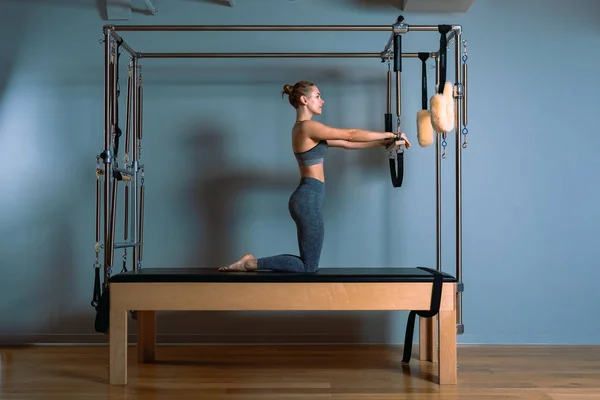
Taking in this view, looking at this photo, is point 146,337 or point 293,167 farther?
point 293,167

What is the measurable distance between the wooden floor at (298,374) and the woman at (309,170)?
1.83ft

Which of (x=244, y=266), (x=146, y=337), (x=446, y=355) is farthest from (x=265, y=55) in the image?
(x=446, y=355)

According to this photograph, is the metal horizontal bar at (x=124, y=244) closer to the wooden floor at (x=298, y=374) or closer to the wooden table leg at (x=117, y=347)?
the wooden table leg at (x=117, y=347)

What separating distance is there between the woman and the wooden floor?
56cm

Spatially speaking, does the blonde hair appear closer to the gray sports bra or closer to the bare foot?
the gray sports bra

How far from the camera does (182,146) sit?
4316 millimetres

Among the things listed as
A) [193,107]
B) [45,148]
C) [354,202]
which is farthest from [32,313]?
[354,202]

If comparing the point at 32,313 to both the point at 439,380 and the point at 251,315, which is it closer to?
the point at 251,315

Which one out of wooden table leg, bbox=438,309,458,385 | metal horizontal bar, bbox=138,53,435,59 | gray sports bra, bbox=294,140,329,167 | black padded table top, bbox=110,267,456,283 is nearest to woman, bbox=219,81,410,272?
gray sports bra, bbox=294,140,329,167

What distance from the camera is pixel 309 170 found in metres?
3.50

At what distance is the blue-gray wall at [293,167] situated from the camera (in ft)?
13.9

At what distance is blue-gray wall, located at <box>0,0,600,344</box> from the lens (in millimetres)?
4242

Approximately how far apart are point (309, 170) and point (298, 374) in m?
1.05

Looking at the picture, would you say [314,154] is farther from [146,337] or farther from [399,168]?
[146,337]
